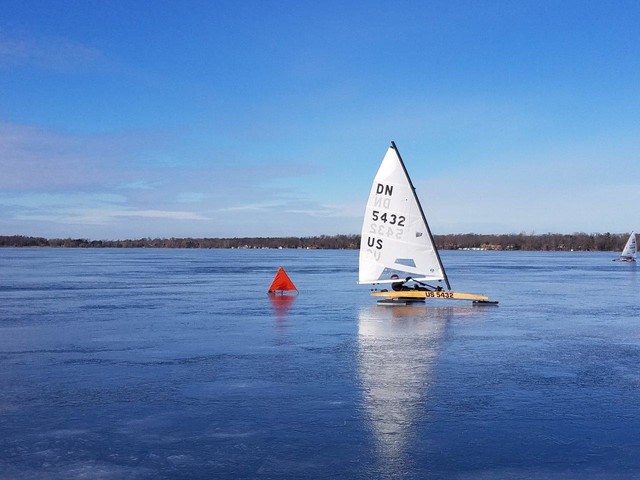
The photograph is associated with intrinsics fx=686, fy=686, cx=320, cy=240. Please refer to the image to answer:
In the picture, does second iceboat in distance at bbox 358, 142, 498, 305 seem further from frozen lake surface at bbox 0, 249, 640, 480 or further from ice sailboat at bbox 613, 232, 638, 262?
ice sailboat at bbox 613, 232, 638, 262

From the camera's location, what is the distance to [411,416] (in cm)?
834

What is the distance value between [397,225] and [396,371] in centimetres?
1268

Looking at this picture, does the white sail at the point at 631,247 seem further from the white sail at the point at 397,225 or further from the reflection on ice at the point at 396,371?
the reflection on ice at the point at 396,371

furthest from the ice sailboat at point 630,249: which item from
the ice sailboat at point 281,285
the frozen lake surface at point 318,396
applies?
the frozen lake surface at point 318,396

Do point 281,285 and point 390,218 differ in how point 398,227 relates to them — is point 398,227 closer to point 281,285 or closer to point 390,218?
point 390,218

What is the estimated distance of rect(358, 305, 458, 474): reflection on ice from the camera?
7.49 metres

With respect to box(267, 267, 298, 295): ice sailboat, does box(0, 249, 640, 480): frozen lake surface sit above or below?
below

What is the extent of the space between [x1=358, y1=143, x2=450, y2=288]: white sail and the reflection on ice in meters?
3.65

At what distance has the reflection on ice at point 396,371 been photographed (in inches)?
295

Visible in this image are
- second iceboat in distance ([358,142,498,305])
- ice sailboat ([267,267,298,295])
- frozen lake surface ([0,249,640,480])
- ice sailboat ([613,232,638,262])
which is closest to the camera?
frozen lake surface ([0,249,640,480])

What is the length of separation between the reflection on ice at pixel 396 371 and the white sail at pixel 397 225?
12.0ft

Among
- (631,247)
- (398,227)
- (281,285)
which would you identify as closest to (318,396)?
(398,227)

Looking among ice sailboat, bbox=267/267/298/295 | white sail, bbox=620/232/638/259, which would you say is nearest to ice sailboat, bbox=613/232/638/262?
white sail, bbox=620/232/638/259

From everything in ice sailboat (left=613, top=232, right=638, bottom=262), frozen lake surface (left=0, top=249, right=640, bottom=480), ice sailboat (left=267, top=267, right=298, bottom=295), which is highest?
ice sailboat (left=613, top=232, right=638, bottom=262)
